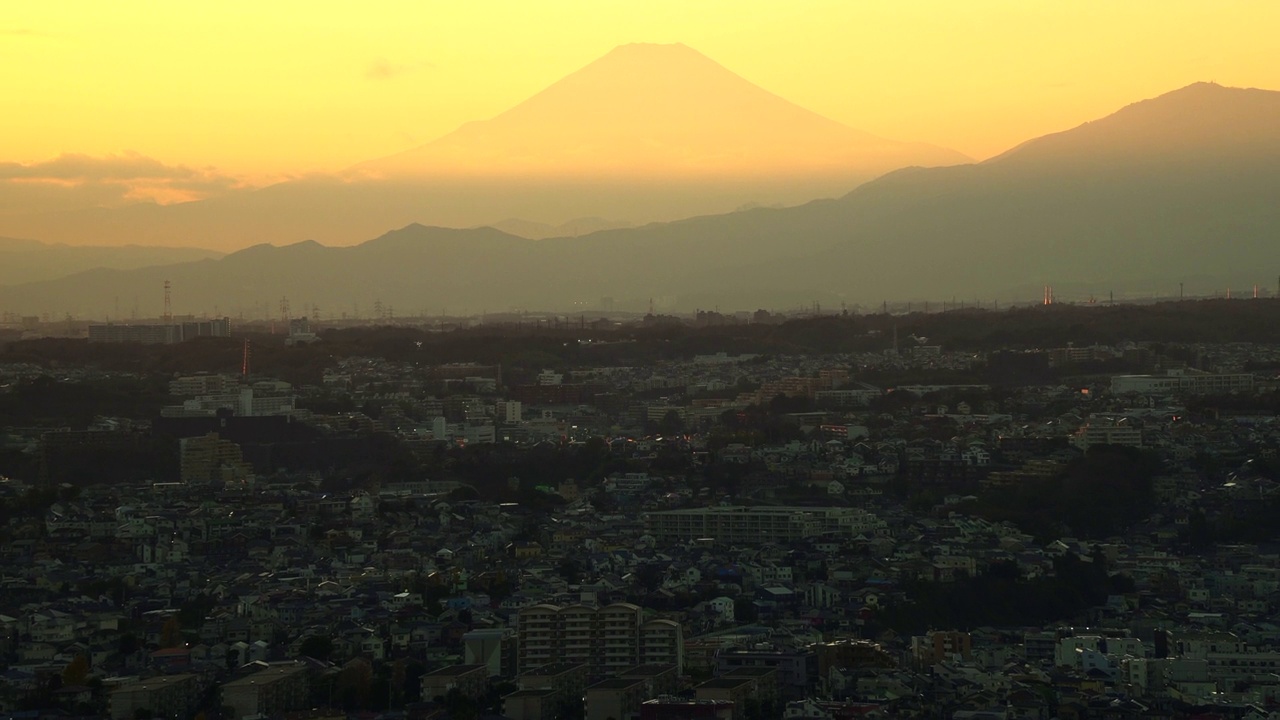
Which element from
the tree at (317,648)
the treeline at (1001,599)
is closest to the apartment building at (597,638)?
the tree at (317,648)

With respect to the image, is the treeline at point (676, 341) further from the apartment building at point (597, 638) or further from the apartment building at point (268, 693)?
the apartment building at point (268, 693)

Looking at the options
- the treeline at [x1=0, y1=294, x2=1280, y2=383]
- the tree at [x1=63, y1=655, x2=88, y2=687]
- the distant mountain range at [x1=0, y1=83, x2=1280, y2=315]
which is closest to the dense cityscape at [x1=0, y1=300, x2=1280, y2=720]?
the tree at [x1=63, y1=655, x2=88, y2=687]

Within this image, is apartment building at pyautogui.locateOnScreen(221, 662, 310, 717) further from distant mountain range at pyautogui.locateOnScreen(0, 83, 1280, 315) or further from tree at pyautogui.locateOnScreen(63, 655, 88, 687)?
distant mountain range at pyautogui.locateOnScreen(0, 83, 1280, 315)

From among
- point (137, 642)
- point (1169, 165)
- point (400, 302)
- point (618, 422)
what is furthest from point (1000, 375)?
point (400, 302)

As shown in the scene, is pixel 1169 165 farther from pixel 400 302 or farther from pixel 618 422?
pixel 618 422

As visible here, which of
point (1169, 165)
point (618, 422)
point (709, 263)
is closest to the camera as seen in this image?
point (618, 422)

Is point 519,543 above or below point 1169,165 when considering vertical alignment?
below
